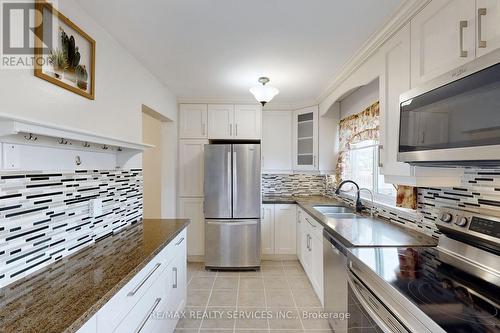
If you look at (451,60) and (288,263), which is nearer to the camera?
(451,60)

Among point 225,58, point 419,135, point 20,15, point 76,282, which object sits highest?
point 225,58

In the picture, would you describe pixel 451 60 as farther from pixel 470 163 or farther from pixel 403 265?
pixel 403 265

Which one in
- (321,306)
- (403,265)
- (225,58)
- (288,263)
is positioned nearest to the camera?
(403,265)

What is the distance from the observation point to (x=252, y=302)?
264 cm

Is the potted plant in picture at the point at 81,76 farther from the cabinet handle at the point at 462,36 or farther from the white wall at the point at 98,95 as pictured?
the cabinet handle at the point at 462,36

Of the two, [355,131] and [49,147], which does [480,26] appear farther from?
[49,147]

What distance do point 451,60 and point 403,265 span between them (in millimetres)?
1026

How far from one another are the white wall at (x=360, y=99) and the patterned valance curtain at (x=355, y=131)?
0.27ft

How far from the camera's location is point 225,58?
235cm

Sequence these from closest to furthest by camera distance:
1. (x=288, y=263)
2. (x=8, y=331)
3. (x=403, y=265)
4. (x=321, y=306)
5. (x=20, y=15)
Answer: (x=8, y=331), (x=20, y=15), (x=403, y=265), (x=321, y=306), (x=288, y=263)

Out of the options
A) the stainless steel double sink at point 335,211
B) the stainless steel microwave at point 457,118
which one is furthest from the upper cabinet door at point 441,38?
the stainless steel double sink at point 335,211

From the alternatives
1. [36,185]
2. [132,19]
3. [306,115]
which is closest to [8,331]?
[36,185]

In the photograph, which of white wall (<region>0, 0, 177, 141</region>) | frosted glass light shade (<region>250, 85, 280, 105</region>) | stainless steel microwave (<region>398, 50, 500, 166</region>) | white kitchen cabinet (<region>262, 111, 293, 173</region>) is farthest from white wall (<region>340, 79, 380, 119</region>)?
white wall (<region>0, 0, 177, 141</region>)

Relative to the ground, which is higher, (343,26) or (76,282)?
(343,26)
